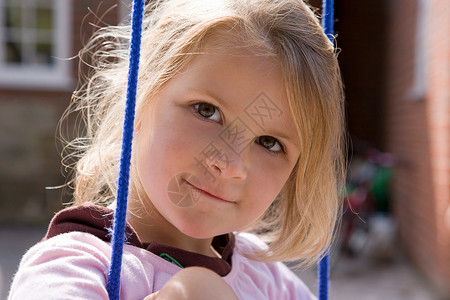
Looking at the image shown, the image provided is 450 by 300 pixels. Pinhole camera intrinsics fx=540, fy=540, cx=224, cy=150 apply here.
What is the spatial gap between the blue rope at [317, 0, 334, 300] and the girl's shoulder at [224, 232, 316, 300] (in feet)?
0.40

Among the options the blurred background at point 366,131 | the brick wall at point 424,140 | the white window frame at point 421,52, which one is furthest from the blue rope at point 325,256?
the white window frame at point 421,52

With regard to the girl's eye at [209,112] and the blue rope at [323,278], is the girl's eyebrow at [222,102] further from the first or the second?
the blue rope at [323,278]

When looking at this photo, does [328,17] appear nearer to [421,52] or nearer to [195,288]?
[195,288]

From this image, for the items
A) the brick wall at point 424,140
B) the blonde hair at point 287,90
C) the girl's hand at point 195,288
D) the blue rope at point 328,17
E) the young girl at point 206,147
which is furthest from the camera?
the brick wall at point 424,140

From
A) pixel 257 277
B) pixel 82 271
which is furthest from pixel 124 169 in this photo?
pixel 257 277

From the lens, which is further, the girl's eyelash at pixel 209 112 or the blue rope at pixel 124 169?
the girl's eyelash at pixel 209 112

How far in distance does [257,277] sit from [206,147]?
395 mm

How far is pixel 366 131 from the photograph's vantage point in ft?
27.1

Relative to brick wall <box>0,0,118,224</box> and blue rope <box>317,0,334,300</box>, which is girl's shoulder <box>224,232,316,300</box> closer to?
blue rope <box>317,0,334,300</box>

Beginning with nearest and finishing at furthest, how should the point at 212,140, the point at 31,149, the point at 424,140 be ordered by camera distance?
the point at 212,140 < the point at 424,140 < the point at 31,149

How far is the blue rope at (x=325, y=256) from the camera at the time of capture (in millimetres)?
1065

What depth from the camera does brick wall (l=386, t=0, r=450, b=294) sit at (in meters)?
3.72

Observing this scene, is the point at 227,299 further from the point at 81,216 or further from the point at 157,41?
the point at 157,41

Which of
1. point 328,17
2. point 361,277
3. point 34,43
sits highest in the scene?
point 328,17
